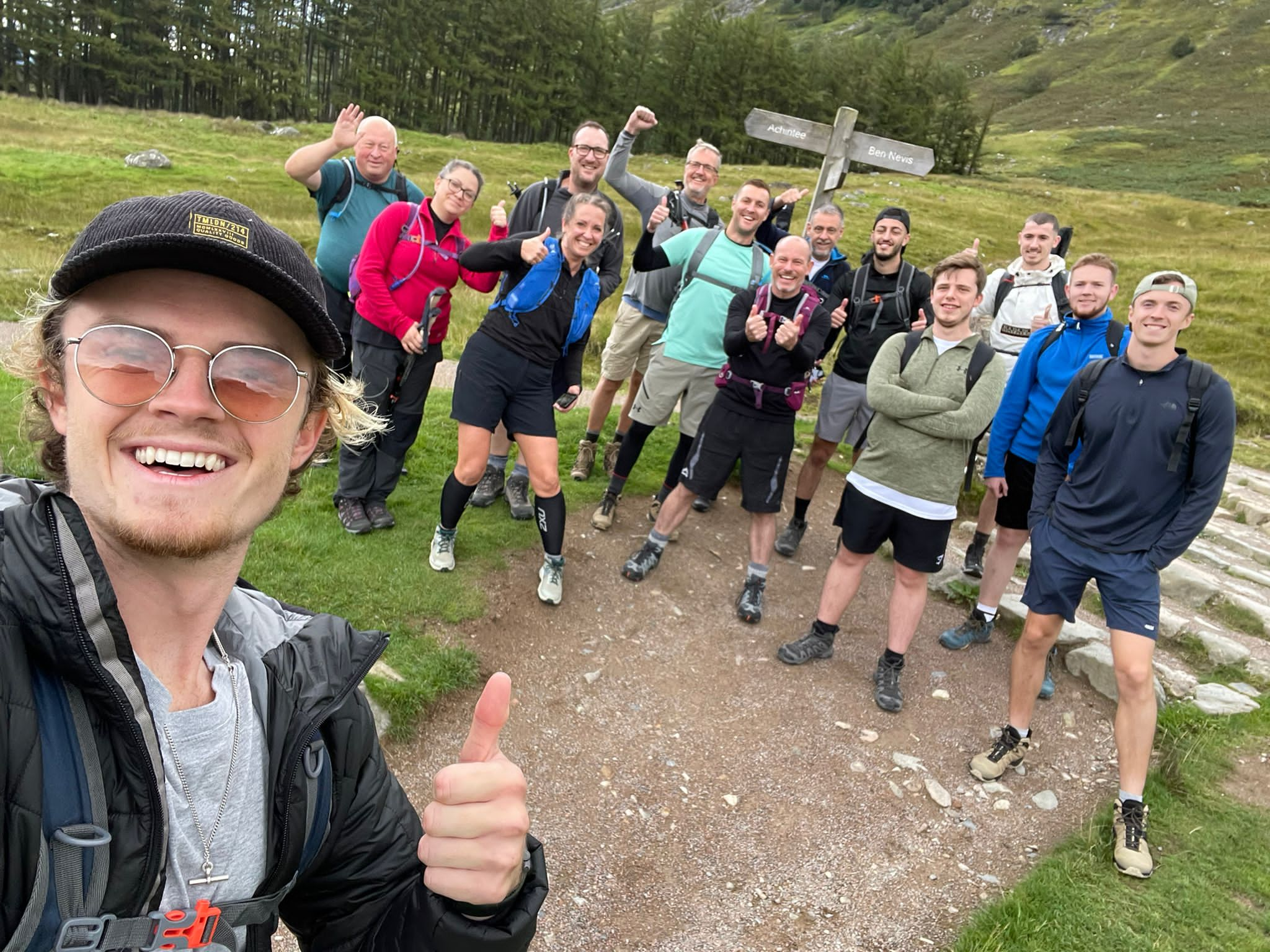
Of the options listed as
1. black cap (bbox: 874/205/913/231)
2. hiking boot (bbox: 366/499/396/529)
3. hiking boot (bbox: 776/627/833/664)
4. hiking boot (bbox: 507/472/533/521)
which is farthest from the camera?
hiking boot (bbox: 507/472/533/521)

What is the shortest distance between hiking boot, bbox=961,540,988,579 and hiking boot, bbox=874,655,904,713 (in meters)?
2.27

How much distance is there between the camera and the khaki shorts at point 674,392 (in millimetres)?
7098

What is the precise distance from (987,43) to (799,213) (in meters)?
155

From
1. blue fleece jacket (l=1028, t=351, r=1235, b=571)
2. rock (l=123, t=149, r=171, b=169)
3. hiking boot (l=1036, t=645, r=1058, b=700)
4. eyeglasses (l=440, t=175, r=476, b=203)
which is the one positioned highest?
eyeglasses (l=440, t=175, r=476, b=203)

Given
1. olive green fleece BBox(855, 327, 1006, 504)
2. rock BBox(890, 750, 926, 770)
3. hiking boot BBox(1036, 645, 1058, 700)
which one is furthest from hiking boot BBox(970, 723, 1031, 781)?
olive green fleece BBox(855, 327, 1006, 504)

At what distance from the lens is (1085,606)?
768 centimetres

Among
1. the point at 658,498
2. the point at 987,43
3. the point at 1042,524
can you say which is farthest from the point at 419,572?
the point at 987,43

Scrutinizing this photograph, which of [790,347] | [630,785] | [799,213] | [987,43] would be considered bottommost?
[630,785]

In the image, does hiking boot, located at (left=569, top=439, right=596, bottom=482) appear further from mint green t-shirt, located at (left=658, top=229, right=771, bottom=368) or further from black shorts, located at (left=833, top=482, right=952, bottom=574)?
black shorts, located at (left=833, top=482, right=952, bottom=574)

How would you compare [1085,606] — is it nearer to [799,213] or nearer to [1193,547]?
[1193,547]

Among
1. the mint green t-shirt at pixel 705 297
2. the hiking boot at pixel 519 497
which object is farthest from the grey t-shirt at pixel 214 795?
the mint green t-shirt at pixel 705 297

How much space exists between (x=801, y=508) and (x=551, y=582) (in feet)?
9.97

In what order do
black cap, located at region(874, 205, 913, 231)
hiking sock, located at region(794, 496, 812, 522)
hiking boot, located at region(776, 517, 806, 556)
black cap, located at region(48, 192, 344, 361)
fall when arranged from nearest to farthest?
black cap, located at region(48, 192, 344, 361) → black cap, located at region(874, 205, 913, 231) → hiking boot, located at region(776, 517, 806, 556) → hiking sock, located at region(794, 496, 812, 522)

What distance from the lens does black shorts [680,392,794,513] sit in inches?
242
